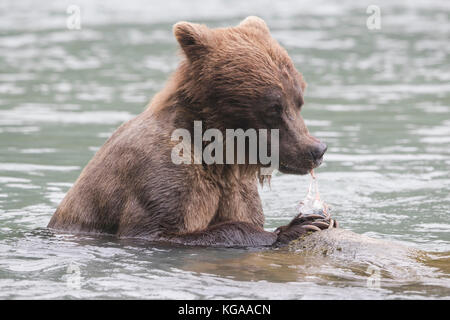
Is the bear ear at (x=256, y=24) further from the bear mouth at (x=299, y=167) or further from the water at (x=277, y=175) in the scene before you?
the water at (x=277, y=175)

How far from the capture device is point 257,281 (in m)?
6.01

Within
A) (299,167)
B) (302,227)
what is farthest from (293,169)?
(302,227)

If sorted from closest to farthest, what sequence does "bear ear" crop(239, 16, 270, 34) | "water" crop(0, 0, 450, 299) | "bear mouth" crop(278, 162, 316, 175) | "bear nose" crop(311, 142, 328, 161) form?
"water" crop(0, 0, 450, 299), "bear nose" crop(311, 142, 328, 161), "bear mouth" crop(278, 162, 316, 175), "bear ear" crop(239, 16, 270, 34)

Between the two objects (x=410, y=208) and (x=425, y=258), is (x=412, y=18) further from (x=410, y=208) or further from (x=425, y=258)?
(x=425, y=258)

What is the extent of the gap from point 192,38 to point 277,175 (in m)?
4.21

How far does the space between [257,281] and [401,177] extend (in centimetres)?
472

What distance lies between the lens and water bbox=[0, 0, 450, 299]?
20.0 ft

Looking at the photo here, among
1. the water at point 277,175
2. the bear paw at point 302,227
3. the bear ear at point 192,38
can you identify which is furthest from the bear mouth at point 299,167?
the bear ear at point 192,38

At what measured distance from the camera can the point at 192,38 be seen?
6797 mm

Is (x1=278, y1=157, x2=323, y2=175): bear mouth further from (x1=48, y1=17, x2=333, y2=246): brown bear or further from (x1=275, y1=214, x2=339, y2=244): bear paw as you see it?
(x1=275, y1=214, x2=339, y2=244): bear paw

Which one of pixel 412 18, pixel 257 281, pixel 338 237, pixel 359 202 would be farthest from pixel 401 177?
pixel 412 18

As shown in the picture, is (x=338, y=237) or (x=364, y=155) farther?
(x=364, y=155)

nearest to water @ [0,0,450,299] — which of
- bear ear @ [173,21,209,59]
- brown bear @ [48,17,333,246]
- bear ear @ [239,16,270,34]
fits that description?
brown bear @ [48,17,333,246]

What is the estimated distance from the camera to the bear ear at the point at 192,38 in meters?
6.78
